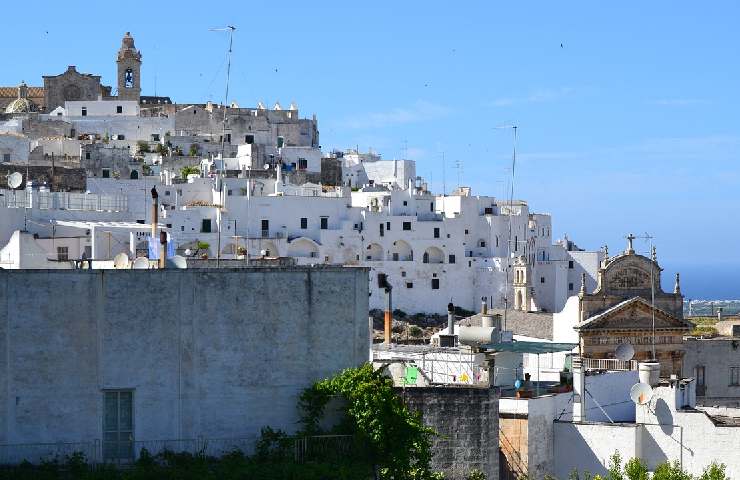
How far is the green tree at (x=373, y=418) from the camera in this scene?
20.3 meters

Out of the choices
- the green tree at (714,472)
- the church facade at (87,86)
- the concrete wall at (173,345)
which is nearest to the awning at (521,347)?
the green tree at (714,472)

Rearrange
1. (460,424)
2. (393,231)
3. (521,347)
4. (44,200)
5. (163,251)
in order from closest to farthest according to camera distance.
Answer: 1. (460,424)
2. (163,251)
3. (521,347)
4. (44,200)
5. (393,231)

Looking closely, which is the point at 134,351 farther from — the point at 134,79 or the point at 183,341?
the point at 134,79

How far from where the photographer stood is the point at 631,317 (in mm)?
46906

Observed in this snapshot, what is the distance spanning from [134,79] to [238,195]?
24.4m

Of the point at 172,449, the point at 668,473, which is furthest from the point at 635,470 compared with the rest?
the point at 172,449

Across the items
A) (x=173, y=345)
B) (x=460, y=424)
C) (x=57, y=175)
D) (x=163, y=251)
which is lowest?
(x=460, y=424)

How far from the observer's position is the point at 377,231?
278 ft

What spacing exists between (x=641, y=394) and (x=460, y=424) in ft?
18.9

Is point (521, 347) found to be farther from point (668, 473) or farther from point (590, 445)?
point (668, 473)

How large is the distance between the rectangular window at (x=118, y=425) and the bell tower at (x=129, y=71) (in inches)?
3285

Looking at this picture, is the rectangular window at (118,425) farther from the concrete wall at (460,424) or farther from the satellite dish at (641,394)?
the satellite dish at (641,394)

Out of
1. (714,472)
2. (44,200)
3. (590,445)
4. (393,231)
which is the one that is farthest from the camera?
(393,231)

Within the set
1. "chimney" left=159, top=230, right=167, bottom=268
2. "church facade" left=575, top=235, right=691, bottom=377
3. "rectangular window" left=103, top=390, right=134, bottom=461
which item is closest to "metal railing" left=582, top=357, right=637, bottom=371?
"church facade" left=575, top=235, right=691, bottom=377
